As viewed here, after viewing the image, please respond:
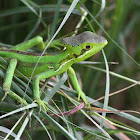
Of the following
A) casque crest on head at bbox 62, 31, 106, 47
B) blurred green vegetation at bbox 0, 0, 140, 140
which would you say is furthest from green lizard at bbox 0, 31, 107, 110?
blurred green vegetation at bbox 0, 0, 140, 140

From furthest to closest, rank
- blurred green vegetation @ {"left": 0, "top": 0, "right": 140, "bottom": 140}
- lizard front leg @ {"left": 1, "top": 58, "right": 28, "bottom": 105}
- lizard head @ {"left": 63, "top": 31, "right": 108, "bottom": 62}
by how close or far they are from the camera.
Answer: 1. blurred green vegetation @ {"left": 0, "top": 0, "right": 140, "bottom": 140}
2. lizard head @ {"left": 63, "top": 31, "right": 108, "bottom": 62}
3. lizard front leg @ {"left": 1, "top": 58, "right": 28, "bottom": 105}

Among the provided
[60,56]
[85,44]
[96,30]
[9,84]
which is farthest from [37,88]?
[96,30]

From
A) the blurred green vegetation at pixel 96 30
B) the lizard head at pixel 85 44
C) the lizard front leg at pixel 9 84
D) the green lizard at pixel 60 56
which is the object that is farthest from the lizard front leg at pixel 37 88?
the blurred green vegetation at pixel 96 30

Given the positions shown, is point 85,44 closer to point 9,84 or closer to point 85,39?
point 85,39

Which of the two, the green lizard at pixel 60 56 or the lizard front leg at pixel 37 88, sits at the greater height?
the green lizard at pixel 60 56

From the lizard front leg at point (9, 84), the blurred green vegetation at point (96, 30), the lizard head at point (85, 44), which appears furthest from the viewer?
the blurred green vegetation at point (96, 30)

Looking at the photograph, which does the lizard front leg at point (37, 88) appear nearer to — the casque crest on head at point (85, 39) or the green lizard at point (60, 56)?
the green lizard at point (60, 56)

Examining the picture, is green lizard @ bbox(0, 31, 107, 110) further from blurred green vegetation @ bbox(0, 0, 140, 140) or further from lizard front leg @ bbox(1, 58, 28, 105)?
blurred green vegetation @ bbox(0, 0, 140, 140)

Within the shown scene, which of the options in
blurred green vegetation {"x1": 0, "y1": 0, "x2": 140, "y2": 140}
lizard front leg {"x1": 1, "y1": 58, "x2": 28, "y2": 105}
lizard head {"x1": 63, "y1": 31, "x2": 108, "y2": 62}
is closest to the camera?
lizard front leg {"x1": 1, "y1": 58, "x2": 28, "y2": 105}

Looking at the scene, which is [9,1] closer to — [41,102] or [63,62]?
[63,62]

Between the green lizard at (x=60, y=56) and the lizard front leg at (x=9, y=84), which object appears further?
the green lizard at (x=60, y=56)
